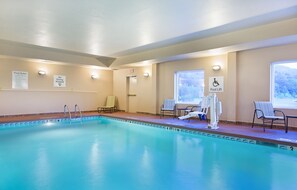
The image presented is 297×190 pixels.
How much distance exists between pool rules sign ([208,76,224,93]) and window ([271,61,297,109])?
139 cm

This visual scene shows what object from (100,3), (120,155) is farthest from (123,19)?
(120,155)

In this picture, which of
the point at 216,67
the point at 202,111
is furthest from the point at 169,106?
the point at 216,67

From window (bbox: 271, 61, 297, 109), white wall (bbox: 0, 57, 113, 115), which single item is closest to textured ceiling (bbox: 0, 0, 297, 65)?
window (bbox: 271, 61, 297, 109)

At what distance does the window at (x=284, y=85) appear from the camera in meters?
5.26

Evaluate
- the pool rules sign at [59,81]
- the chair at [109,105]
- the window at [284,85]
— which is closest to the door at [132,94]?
the chair at [109,105]

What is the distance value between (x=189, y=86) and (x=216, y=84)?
1226 mm

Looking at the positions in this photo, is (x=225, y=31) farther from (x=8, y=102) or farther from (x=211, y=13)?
(x=8, y=102)

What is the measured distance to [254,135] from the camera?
4.43 meters

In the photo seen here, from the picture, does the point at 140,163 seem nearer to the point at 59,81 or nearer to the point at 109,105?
the point at 59,81

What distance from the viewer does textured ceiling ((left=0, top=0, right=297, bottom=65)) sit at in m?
3.30

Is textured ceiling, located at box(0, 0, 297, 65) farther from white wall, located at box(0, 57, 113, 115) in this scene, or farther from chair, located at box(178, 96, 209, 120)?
white wall, located at box(0, 57, 113, 115)

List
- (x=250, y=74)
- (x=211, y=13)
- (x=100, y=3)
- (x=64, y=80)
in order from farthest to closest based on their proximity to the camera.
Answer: (x=64, y=80) < (x=250, y=74) < (x=211, y=13) < (x=100, y=3)

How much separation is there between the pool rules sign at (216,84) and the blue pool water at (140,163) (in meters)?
1.95

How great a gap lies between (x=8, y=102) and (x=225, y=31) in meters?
7.66
